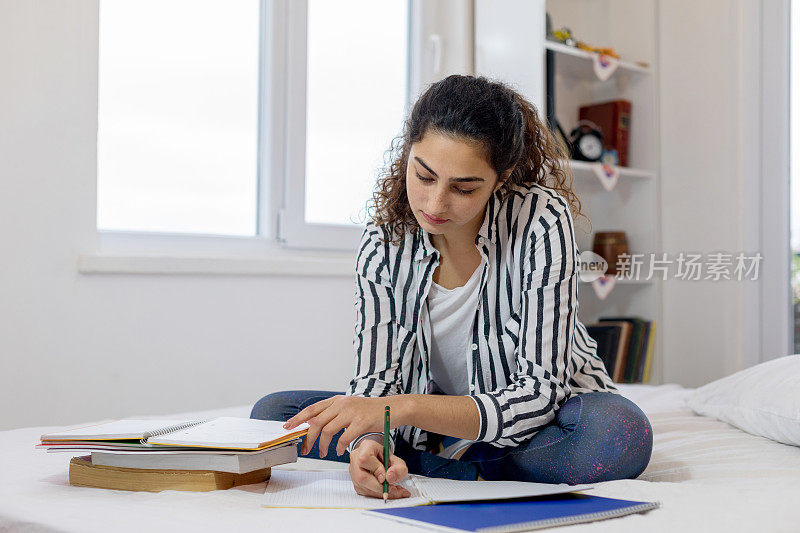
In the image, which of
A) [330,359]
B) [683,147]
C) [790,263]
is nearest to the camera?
[330,359]

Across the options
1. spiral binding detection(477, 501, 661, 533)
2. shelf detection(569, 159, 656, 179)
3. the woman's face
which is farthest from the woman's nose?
shelf detection(569, 159, 656, 179)

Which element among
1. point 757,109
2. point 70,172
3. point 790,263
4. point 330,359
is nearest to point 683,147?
point 757,109

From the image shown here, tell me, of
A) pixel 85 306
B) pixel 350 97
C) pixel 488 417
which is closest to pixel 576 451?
pixel 488 417

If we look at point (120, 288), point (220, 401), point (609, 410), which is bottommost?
point (220, 401)

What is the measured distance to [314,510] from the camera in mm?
888

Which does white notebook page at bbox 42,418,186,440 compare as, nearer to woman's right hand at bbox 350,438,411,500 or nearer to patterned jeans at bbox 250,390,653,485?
woman's right hand at bbox 350,438,411,500

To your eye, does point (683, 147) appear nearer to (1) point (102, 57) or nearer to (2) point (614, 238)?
(2) point (614, 238)

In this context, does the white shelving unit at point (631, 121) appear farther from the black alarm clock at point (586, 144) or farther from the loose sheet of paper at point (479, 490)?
the loose sheet of paper at point (479, 490)

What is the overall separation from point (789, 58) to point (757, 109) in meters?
0.20

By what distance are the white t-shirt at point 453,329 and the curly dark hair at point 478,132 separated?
0.40ft

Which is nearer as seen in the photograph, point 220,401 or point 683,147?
point 220,401

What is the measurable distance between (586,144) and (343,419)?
216 centimetres

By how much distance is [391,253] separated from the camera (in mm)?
1301

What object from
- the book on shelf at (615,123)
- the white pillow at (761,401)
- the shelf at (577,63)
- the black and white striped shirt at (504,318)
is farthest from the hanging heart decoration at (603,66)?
the black and white striped shirt at (504,318)
